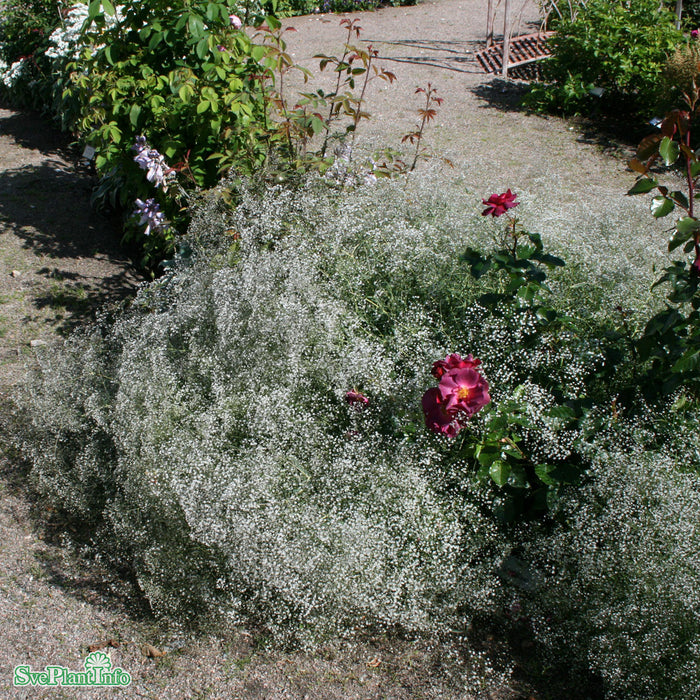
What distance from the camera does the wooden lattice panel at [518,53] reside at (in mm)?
8570

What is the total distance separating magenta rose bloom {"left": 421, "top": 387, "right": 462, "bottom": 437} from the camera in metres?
2.24

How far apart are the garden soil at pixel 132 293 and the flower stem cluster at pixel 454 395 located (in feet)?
2.75

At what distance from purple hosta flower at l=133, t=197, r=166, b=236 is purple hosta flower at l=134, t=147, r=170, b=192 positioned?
22 cm

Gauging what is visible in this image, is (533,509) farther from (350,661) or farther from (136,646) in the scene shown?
(136,646)

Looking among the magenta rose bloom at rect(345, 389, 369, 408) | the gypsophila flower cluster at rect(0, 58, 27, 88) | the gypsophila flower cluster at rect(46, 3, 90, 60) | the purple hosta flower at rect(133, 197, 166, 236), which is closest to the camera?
the magenta rose bloom at rect(345, 389, 369, 408)

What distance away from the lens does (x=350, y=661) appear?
2408 millimetres

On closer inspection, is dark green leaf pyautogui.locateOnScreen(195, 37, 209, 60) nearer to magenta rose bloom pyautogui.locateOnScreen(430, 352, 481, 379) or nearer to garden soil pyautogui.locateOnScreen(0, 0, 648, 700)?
garden soil pyautogui.locateOnScreen(0, 0, 648, 700)

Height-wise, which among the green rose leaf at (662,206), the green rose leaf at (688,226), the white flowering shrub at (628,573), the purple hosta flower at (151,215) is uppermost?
the green rose leaf at (662,206)

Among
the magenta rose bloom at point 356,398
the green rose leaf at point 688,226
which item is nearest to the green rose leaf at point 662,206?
the green rose leaf at point 688,226

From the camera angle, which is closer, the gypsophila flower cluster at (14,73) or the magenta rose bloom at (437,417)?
the magenta rose bloom at (437,417)

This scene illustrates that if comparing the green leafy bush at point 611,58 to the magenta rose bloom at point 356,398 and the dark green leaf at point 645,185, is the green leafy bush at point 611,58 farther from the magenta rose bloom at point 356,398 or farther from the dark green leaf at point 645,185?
the magenta rose bloom at point 356,398

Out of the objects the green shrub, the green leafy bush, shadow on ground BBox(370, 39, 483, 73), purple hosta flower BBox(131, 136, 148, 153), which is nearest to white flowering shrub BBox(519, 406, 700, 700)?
the green shrub

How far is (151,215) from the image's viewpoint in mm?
4191

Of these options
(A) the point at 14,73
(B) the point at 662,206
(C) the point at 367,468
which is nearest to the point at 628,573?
(C) the point at 367,468
